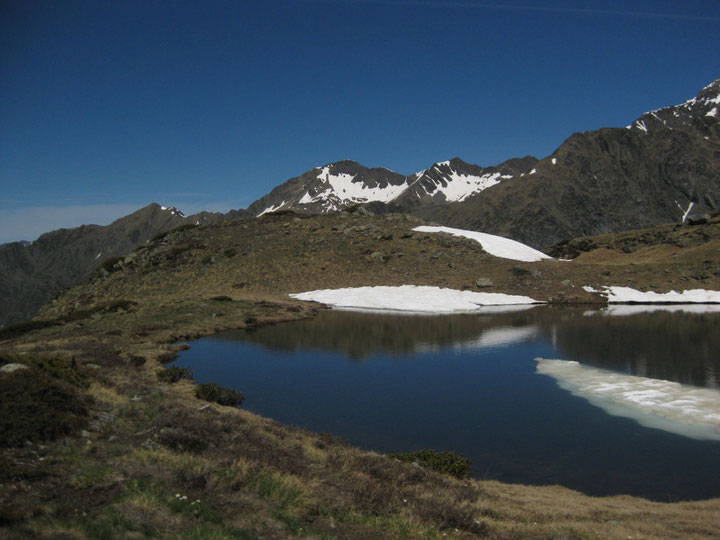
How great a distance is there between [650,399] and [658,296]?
47.3m

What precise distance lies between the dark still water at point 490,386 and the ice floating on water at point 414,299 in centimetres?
907

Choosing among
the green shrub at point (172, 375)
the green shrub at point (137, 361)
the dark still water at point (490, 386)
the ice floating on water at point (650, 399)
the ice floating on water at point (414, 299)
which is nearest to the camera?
the dark still water at point (490, 386)

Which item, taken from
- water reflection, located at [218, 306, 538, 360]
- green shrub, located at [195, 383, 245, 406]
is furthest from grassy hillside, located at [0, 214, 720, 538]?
water reflection, located at [218, 306, 538, 360]

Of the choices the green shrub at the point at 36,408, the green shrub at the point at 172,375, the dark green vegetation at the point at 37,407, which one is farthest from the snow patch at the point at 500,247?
the green shrub at the point at 36,408

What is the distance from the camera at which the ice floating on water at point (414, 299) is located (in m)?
57.0

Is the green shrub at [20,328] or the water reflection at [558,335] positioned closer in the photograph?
the water reflection at [558,335]

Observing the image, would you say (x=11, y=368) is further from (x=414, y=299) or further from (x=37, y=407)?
(x=414, y=299)

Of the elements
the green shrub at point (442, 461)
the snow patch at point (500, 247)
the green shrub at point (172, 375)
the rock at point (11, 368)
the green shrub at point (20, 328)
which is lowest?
the green shrub at point (442, 461)

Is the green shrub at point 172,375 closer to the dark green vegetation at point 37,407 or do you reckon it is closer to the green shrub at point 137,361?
the green shrub at point 137,361

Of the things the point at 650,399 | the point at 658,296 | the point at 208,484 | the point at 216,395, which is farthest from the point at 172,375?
the point at 658,296

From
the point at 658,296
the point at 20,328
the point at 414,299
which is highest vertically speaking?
the point at 658,296

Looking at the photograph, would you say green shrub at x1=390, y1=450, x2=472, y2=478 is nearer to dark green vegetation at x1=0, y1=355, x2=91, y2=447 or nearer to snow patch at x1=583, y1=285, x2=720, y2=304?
dark green vegetation at x1=0, y1=355, x2=91, y2=447

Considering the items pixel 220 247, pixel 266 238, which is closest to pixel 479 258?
pixel 266 238

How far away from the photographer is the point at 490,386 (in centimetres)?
2484
